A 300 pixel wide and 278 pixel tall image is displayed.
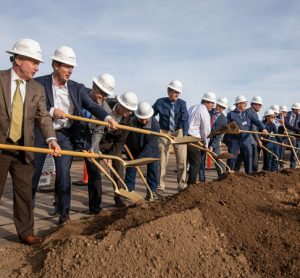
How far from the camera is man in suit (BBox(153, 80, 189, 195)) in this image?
761cm

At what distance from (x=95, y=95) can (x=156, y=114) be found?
105 inches

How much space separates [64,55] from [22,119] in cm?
108

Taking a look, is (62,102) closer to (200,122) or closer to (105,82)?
(105,82)

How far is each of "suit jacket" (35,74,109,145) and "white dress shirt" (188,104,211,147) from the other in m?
3.52

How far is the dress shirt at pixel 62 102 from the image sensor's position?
4.76 meters

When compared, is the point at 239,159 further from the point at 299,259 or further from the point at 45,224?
the point at 299,259

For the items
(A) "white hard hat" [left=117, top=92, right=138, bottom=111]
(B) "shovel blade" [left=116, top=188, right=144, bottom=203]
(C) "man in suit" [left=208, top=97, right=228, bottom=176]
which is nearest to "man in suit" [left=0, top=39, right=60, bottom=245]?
(B) "shovel blade" [left=116, top=188, right=144, bottom=203]

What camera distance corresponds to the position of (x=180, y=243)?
3127 millimetres

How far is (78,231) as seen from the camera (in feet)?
13.1

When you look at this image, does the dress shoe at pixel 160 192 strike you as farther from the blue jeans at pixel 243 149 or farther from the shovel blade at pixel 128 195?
the shovel blade at pixel 128 195

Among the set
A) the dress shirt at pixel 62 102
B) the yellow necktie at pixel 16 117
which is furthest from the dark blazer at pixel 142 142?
the yellow necktie at pixel 16 117

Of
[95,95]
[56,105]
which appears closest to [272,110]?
[95,95]

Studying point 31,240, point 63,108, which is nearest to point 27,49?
point 63,108

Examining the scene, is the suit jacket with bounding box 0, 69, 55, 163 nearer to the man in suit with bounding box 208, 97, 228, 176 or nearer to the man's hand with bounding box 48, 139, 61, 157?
the man's hand with bounding box 48, 139, 61, 157
